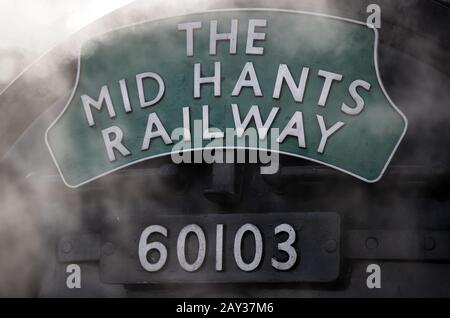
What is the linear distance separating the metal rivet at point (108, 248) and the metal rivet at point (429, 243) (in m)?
1.44

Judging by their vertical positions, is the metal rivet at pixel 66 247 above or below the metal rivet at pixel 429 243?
above

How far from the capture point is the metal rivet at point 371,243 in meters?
5.41

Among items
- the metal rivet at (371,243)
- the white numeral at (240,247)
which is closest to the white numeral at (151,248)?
the white numeral at (240,247)

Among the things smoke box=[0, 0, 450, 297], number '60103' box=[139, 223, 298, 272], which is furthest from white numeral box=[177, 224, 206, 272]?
smoke box=[0, 0, 450, 297]

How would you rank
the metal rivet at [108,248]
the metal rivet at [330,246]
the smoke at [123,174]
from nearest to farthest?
1. the metal rivet at [330,246]
2. the smoke at [123,174]
3. the metal rivet at [108,248]

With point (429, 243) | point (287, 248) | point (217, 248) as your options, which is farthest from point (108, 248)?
point (429, 243)

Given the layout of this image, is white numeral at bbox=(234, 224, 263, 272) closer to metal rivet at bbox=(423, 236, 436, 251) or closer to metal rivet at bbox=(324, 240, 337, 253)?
metal rivet at bbox=(324, 240, 337, 253)

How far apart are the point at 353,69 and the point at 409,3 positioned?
0.39 meters

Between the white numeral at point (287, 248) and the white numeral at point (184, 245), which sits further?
the white numeral at point (184, 245)

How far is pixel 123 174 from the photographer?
580cm

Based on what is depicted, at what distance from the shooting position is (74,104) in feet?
19.6

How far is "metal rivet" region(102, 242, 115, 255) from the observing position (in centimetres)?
569

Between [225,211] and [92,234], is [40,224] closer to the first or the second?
Result: [92,234]

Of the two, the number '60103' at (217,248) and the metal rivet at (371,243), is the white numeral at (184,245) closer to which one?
the number '60103' at (217,248)
